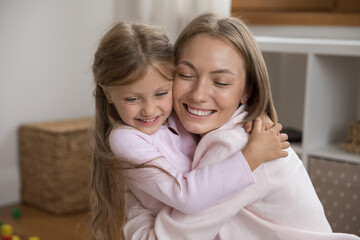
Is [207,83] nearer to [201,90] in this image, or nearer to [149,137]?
[201,90]

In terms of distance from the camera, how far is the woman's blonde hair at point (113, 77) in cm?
121

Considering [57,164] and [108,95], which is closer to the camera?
[108,95]

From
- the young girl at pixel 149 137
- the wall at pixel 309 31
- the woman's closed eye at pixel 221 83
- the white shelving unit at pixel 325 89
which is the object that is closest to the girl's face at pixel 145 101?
the young girl at pixel 149 137

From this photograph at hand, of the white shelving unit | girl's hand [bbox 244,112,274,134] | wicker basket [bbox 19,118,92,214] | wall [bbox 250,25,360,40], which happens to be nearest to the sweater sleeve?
girl's hand [bbox 244,112,274,134]

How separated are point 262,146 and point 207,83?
0.19m

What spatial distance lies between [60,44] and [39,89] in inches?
10.6

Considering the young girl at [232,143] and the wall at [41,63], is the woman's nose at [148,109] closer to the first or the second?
the young girl at [232,143]

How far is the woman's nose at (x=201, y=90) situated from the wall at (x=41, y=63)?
69.6 inches

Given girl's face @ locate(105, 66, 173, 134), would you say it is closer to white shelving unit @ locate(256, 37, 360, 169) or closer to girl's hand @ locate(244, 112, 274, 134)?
girl's hand @ locate(244, 112, 274, 134)

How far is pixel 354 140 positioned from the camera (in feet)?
6.95

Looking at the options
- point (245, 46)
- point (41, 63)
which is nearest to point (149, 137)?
point (245, 46)

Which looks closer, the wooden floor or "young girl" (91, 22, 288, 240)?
"young girl" (91, 22, 288, 240)

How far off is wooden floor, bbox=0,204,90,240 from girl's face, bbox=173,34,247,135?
3.69 ft

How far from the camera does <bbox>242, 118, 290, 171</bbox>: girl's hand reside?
119 centimetres
